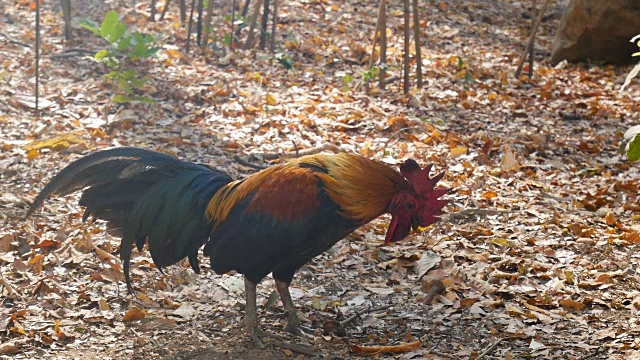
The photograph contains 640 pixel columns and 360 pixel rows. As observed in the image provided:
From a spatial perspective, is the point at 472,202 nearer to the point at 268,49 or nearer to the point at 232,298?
the point at 232,298

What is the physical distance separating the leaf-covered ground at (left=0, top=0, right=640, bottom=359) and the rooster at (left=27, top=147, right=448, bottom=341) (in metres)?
0.46

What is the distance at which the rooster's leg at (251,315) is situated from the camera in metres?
4.30

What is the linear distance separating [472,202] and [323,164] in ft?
8.69

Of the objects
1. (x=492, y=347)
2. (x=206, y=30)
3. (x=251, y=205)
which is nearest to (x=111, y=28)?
(x=206, y=30)

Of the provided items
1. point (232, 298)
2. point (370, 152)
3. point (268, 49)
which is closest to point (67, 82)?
point (268, 49)

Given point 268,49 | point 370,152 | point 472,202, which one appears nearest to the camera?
point 472,202

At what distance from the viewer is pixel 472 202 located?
636 centimetres

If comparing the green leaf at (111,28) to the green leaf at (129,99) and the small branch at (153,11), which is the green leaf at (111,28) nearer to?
the green leaf at (129,99)

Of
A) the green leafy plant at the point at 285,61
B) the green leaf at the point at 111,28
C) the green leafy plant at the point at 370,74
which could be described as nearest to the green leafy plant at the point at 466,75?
the green leafy plant at the point at 370,74

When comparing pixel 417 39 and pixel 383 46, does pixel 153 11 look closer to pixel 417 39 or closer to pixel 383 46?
pixel 383 46

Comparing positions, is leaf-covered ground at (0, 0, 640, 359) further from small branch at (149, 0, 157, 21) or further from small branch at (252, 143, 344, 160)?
small branch at (149, 0, 157, 21)

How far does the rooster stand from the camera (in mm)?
3932

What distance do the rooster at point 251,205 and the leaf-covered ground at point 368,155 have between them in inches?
18.1

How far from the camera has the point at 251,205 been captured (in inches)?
159
